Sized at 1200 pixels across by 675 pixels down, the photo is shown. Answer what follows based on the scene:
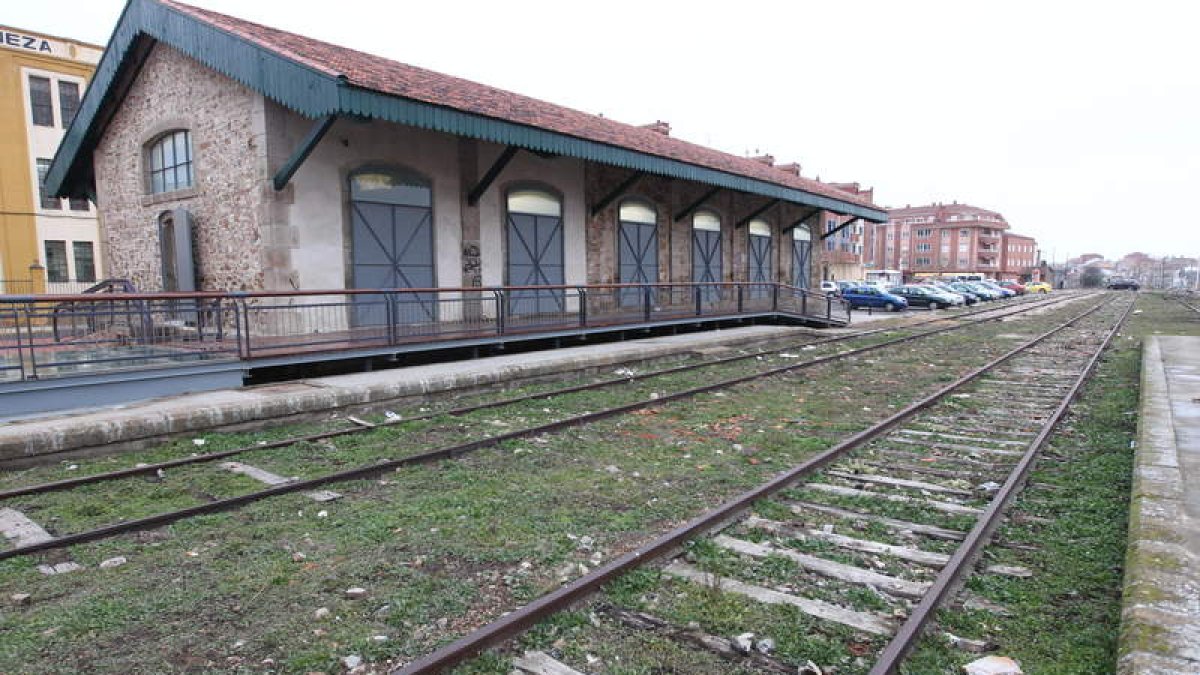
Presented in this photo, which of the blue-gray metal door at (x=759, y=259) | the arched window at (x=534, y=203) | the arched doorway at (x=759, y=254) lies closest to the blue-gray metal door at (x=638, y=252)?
the arched window at (x=534, y=203)

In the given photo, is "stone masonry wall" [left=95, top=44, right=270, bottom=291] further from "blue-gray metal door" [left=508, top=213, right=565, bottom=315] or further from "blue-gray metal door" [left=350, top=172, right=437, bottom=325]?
"blue-gray metal door" [left=508, top=213, right=565, bottom=315]

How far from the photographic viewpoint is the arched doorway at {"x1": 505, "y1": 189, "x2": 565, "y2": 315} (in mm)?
17719

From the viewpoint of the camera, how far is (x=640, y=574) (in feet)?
14.0

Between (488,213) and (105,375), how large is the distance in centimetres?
973

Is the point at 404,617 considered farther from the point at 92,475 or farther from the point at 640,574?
the point at 92,475

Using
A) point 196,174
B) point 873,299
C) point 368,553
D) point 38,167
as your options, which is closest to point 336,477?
point 368,553

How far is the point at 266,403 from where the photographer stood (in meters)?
8.97

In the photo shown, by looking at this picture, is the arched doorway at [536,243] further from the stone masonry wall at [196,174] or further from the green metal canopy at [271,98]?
the stone masonry wall at [196,174]

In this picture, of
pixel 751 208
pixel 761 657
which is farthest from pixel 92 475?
pixel 751 208

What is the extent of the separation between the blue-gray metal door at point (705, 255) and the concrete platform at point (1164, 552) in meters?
16.8

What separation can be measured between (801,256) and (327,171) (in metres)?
23.2

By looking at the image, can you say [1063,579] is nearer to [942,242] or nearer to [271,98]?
[271,98]

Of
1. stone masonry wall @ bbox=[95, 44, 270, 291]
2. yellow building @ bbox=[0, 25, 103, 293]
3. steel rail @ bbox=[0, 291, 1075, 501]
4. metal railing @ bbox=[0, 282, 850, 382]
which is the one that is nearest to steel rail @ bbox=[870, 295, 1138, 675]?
steel rail @ bbox=[0, 291, 1075, 501]

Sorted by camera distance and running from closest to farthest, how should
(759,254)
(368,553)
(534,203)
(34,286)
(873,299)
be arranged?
(368,553), (534,203), (34,286), (759,254), (873,299)
